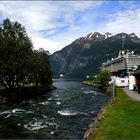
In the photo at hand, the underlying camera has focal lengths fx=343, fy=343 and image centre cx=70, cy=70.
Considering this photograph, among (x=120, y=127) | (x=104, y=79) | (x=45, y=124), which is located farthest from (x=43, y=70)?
(x=120, y=127)

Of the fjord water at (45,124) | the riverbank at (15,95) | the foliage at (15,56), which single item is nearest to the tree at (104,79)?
the riverbank at (15,95)

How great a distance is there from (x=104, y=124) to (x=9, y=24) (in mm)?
58511

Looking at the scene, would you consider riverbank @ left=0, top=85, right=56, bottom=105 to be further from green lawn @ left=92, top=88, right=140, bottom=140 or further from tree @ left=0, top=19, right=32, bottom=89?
green lawn @ left=92, top=88, right=140, bottom=140

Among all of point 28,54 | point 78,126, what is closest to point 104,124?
point 78,126

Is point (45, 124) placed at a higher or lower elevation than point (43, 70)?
lower

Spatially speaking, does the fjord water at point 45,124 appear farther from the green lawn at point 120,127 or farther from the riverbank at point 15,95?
the riverbank at point 15,95

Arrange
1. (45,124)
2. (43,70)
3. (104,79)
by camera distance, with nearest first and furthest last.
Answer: (45,124) < (104,79) < (43,70)

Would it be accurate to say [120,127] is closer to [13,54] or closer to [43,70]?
[13,54]

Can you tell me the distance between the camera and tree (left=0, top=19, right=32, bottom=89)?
264 ft

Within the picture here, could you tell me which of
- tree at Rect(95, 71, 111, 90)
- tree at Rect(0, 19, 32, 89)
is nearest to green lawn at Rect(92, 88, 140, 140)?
tree at Rect(0, 19, 32, 89)

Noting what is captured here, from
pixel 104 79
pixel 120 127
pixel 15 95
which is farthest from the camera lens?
pixel 104 79

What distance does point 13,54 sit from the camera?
8244 cm

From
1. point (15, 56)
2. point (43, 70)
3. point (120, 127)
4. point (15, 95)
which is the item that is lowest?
point (120, 127)

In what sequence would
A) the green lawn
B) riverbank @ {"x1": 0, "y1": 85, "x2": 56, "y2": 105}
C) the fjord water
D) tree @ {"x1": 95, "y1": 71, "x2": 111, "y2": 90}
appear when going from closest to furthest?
the green lawn < the fjord water < riverbank @ {"x1": 0, "y1": 85, "x2": 56, "y2": 105} < tree @ {"x1": 95, "y1": 71, "x2": 111, "y2": 90}
